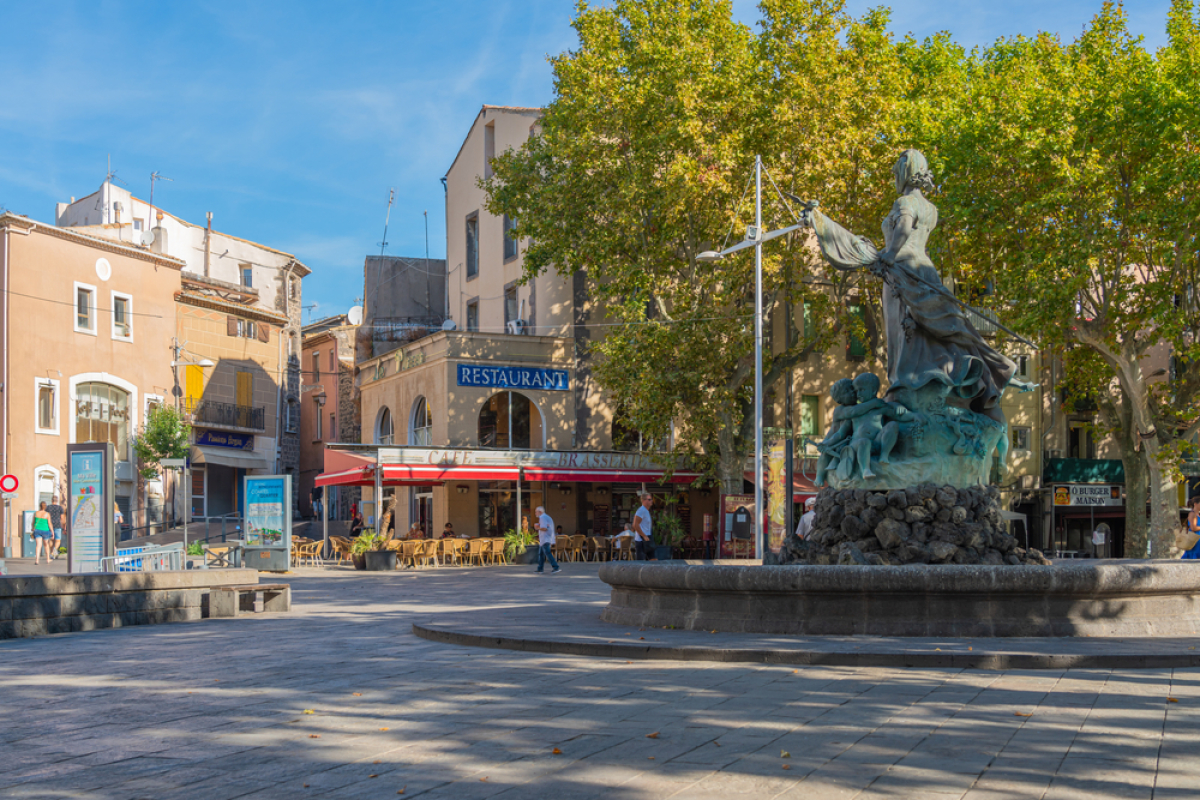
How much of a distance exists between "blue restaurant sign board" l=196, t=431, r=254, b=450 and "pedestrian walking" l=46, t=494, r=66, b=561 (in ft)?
37.8

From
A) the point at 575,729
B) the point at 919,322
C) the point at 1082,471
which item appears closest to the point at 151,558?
the point at 919,322

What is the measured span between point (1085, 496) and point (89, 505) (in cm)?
3455

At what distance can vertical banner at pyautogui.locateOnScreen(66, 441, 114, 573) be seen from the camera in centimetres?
1655

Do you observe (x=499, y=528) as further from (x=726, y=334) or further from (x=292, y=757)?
(x=292, y=757)

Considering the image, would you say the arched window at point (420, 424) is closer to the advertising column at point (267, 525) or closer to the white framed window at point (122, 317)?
the advertising column at point (267, 525)

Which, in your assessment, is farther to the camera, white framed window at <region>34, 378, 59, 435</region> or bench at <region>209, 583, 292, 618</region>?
white framed window at <region>34, 378, 59, 435</region>

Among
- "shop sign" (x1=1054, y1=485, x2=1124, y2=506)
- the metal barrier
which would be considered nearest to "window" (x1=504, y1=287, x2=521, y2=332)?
"shop sign" (x1=1054, y1=485, x2=1124, y2=506)

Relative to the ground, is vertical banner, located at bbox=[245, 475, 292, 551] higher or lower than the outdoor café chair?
higher

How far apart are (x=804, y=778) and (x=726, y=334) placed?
25636mm

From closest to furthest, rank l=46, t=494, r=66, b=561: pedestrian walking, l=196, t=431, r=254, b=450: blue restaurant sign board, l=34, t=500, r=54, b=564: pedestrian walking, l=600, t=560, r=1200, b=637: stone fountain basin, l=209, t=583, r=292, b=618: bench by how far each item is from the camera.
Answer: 1. l=600, t=560, r=1200, b=637: stone fountain basin
2. l=209, t=583, r=292, b=618: bench
3. l=34, t=500, r=54, b=564: pedestrian walking
4. l=46, t=494, r=66, b=561: pedestrian walking
5. l=196, t=431, r=254, b=450: blue restaurant sign board

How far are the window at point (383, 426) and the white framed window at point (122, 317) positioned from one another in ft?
34.2

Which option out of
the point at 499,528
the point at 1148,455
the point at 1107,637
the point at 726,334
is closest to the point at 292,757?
the point at 1107,637

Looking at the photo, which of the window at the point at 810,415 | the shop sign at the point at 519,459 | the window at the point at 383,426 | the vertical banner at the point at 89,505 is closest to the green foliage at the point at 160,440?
the window at the point at 383,426

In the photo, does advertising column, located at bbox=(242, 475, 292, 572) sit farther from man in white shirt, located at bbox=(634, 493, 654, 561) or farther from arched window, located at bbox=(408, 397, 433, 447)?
arched window, located at bbox=(408, 397, 433, 447)
